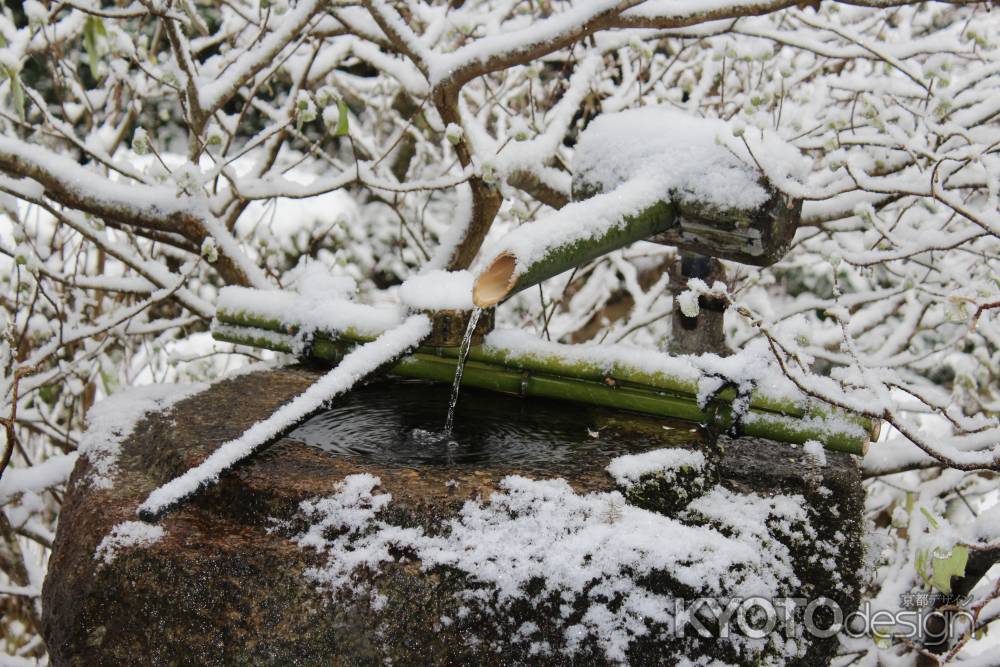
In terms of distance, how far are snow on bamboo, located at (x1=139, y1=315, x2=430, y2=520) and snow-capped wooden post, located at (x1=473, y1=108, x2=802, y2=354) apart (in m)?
0.25

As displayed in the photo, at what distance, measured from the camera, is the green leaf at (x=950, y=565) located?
1668 mm

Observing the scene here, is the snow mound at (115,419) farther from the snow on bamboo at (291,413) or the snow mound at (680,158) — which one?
the snow mound at (680,158)

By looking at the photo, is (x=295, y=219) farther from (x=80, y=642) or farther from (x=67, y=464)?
(x=80, y=642)

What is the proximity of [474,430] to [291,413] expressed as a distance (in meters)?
0.54

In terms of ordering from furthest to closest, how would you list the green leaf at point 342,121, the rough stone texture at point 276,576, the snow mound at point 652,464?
the green leaf at point 342,121
the snow mound at point 652,464
the rough stone texture at point 276,576

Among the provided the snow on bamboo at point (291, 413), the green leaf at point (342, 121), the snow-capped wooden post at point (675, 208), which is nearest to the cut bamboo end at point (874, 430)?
the snow-capped wooden post at point (675, 208)

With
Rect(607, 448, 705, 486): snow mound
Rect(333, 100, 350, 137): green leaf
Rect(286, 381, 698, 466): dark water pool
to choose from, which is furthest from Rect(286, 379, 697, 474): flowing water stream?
Rect(333, 100, 350, 137): green leaf

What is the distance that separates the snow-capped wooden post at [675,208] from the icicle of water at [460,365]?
194 millimetres

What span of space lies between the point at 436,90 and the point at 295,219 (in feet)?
12.5

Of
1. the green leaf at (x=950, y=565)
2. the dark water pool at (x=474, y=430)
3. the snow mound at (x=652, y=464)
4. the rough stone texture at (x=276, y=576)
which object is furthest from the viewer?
the dark water pool at (x=474, y=430)

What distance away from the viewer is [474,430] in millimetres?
2213

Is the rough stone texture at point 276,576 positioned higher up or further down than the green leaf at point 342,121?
further down

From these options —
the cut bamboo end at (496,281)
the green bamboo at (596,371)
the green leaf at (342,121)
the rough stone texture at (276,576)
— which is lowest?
the rough stone texture at (276,576)

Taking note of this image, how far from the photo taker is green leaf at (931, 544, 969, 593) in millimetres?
1668
